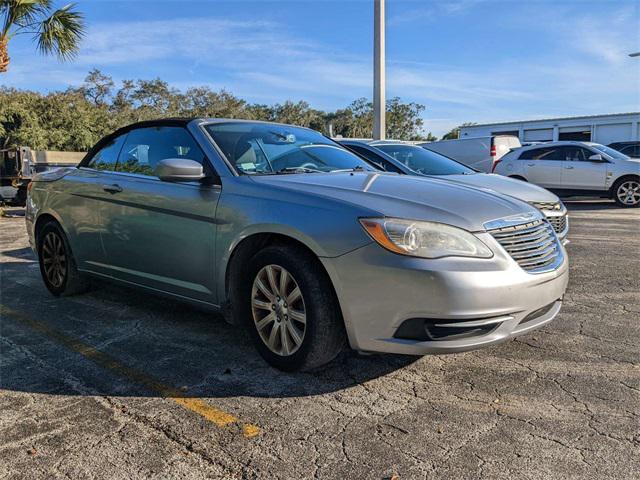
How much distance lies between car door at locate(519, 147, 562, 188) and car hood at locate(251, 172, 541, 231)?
10.9m

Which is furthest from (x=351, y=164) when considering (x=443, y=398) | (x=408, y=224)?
(x=443, y=398)

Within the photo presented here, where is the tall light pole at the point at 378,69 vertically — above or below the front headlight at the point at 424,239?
above

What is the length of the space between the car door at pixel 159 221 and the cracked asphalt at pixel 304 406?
47 cm

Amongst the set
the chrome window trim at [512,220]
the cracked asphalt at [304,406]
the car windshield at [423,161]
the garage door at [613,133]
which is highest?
the garage door at [613,133]

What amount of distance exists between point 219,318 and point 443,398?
2.15 m

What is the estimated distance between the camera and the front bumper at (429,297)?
2.75 m

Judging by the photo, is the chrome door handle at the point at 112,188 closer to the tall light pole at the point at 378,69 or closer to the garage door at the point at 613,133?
the tall light pole at the point at 378,69

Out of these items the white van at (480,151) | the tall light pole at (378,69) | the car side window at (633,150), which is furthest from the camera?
the car side window at (633,150)

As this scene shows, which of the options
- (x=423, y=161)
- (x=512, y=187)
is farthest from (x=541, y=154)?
(x=512, y=187)

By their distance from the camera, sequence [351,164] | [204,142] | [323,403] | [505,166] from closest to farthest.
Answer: [323,403], [204,142], [351,164], [505,166]

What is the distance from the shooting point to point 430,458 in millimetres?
2436

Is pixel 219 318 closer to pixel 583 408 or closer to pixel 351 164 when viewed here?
pixel 351 164

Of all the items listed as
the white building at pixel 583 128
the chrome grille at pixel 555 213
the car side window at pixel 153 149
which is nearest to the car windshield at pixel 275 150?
the car side window at pixel 153 149

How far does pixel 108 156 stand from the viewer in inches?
192
